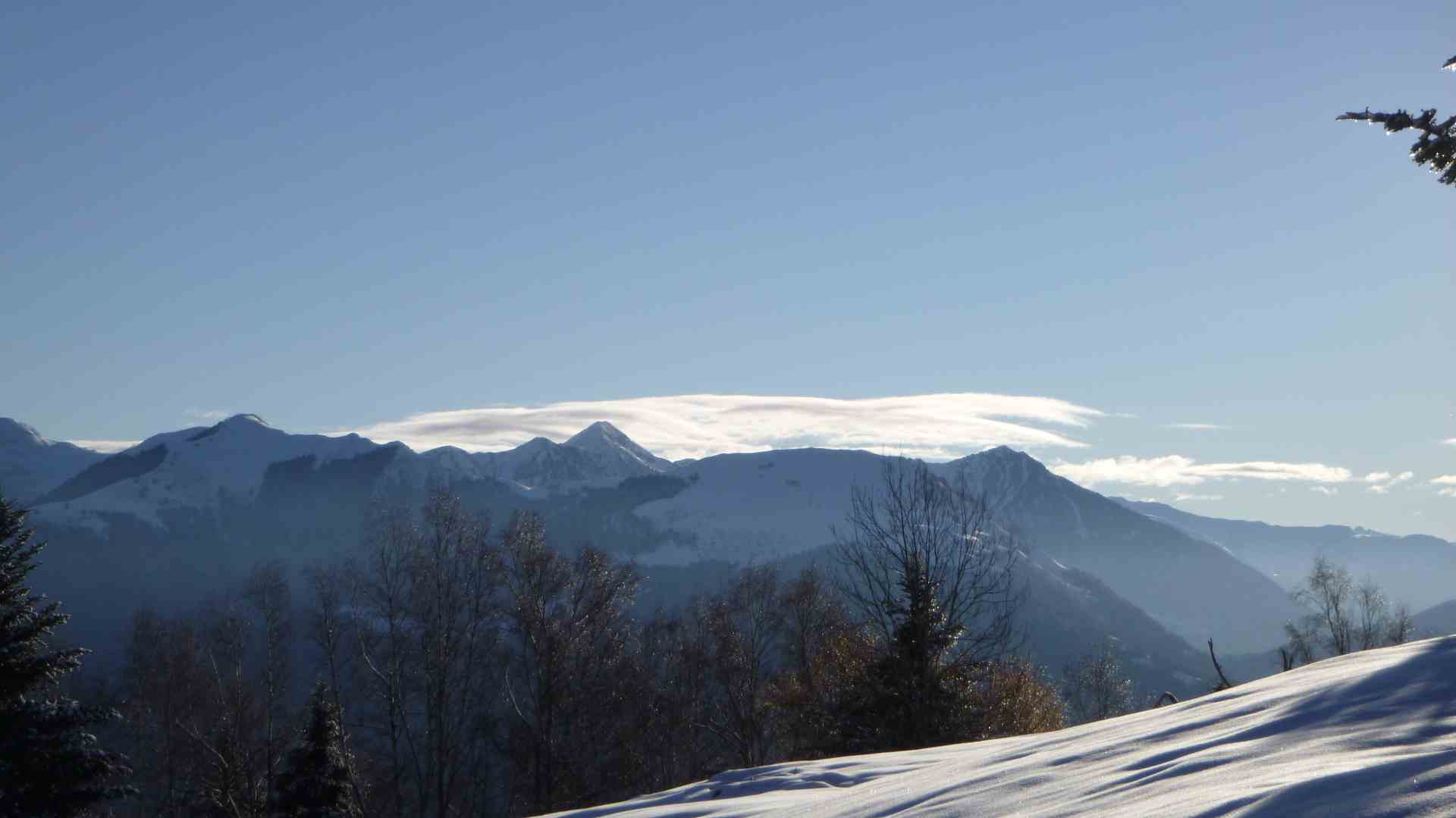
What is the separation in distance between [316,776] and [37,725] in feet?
25.7

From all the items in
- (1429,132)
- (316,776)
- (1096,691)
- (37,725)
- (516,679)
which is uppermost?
(1429,132)

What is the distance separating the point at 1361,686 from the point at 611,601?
97.7ft

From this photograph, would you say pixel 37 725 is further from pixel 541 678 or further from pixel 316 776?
pixel 541 678

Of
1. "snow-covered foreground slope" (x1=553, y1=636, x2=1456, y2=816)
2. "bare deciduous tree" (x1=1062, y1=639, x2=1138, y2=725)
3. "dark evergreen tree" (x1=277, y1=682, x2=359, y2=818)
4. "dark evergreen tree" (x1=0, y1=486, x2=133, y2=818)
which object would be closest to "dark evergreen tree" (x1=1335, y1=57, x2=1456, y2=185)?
"snow-covered foreground slope" (x1=553, y1=636, x2=1456, y2=816)

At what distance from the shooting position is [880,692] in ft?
63.3

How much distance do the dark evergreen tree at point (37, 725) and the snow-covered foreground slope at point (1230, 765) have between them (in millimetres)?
11448

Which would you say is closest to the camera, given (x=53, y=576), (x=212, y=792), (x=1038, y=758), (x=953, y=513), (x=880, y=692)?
(x=1038, y=758)

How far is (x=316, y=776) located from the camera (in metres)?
21.9

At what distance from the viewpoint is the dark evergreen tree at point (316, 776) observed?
21.9 meters

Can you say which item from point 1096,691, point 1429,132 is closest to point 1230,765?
point 1429,132

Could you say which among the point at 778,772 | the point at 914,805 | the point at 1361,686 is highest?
the point at 1361,686

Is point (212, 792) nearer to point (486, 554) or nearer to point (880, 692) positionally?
point (486, 554)

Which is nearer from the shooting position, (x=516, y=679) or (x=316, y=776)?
(x=316, y=776)

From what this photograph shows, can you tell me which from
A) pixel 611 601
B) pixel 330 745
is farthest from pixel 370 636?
pixel 330 745
